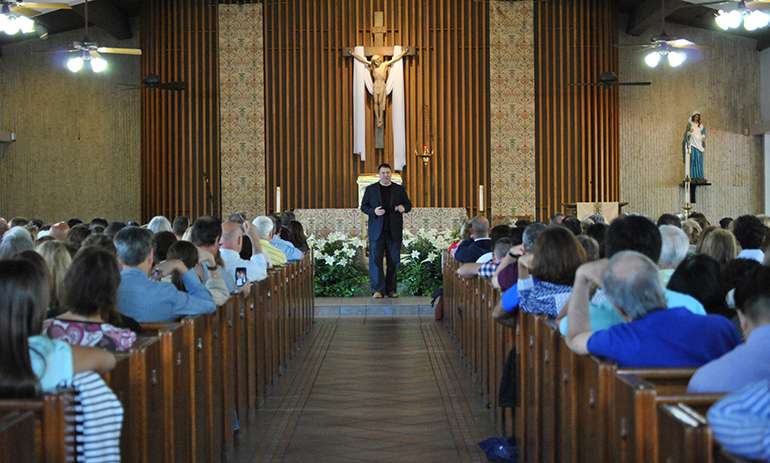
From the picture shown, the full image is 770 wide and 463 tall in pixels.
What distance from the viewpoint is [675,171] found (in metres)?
13.0

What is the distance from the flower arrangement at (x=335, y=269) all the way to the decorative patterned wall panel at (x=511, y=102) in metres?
4.24

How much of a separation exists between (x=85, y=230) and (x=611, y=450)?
3612 millimetres

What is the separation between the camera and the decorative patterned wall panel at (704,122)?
12.9 meters

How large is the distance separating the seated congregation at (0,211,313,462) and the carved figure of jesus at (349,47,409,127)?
7.01 meters

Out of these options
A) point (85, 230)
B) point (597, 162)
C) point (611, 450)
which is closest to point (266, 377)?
point (85, 230)

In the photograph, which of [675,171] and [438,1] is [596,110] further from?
[438,1]

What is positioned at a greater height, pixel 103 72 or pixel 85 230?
pixel 103 72

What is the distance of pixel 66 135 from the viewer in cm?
1265

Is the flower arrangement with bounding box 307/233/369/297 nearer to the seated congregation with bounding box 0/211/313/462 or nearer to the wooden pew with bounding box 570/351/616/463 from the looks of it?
the seated congregation with bounding box 0/211/313/462

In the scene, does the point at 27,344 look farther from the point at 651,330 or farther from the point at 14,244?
the point at 14,244

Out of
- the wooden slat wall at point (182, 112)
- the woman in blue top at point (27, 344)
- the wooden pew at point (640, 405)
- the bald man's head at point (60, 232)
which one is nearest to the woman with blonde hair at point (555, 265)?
the wooden pew at point (640, 405)

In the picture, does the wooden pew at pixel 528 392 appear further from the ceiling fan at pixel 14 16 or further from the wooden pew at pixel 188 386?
the ceiling fan at pixel 14 16

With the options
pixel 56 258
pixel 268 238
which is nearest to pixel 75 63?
pixel 268 238

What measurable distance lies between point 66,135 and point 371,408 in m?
10.2
